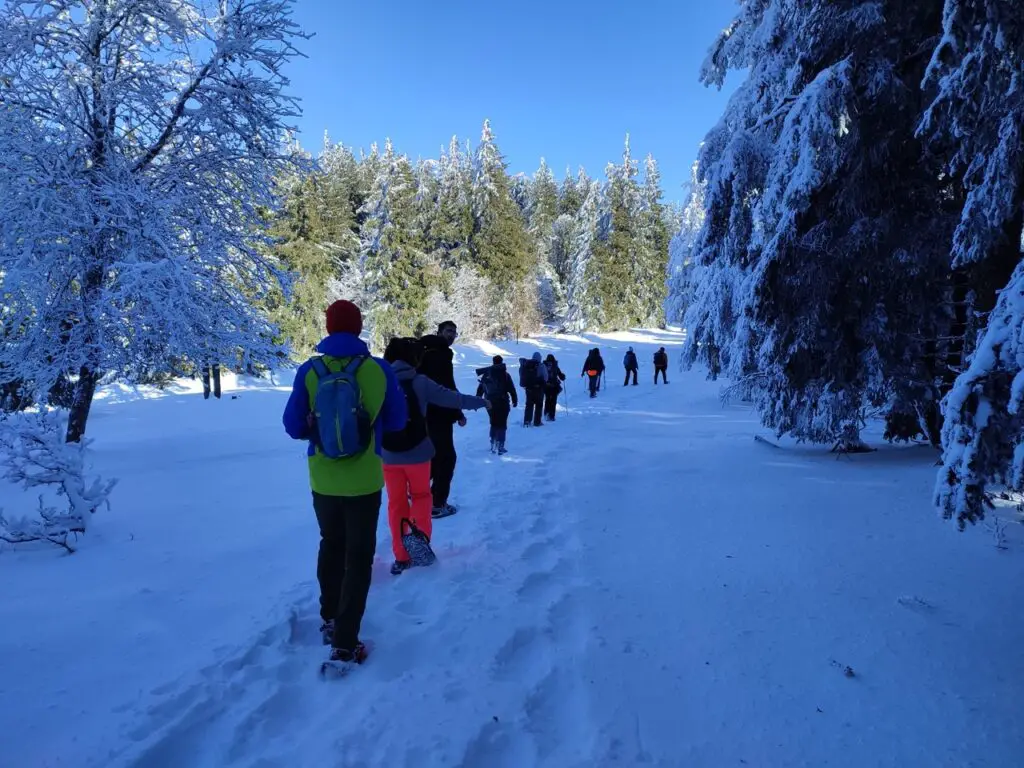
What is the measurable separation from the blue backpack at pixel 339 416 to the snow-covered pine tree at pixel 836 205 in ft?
16.5

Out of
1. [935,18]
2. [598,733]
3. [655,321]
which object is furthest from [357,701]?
[655,321]

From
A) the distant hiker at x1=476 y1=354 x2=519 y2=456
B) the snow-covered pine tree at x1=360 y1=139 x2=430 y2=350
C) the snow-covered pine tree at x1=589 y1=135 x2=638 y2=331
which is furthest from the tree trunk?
the snow-covered pine tree at x1=589 y1=135 x2=638 y2=331

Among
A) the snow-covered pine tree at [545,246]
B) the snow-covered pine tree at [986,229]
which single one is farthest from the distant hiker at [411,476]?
the snow-covered pine tree at [545,246]

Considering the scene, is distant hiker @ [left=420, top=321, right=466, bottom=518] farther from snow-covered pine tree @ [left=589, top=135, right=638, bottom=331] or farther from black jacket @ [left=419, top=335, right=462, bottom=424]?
snow-covered pine tree @ [left=589, top=135, right=638, bottom=331]

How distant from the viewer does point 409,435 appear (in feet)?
14.8

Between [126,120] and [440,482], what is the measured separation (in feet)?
27.3

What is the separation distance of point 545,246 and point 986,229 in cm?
5942

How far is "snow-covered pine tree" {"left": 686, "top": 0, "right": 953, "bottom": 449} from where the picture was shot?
558 cm

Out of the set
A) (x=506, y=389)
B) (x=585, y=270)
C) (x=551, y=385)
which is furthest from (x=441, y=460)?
(x=585, y=270)

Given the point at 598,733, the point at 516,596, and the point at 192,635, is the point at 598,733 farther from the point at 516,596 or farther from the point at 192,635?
the point at 192,635

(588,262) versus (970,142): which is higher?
(588,262)

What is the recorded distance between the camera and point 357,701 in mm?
2834

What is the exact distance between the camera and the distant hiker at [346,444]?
304 cm

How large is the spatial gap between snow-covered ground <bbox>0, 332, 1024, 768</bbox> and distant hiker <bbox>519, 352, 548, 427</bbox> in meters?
6.50
